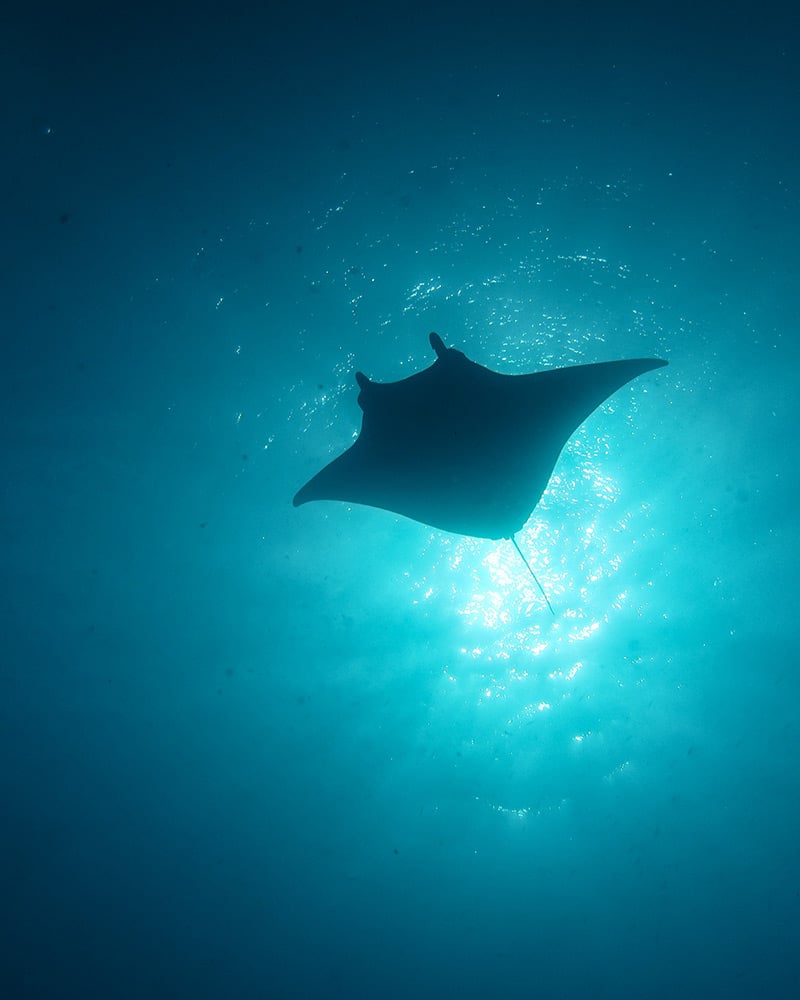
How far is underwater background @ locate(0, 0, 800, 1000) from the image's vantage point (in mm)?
5875

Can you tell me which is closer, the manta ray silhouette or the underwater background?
the manta ray silhouette

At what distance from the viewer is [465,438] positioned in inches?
229

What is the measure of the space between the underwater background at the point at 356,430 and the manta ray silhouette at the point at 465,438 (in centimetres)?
148

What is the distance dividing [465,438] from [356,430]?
201cm

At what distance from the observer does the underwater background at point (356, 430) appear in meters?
5.88

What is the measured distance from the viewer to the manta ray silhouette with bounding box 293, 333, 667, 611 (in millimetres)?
5566

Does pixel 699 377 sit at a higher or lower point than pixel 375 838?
higher

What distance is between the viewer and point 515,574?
9414 mm

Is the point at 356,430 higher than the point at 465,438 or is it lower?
higher

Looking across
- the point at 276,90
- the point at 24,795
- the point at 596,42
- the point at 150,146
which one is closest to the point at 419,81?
the point at 276,90

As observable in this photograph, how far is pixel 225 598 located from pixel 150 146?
648 cm

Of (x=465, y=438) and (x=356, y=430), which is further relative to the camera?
(x=356, y=430)

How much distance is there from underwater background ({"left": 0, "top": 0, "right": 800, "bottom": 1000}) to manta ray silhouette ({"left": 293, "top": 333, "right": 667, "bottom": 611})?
58.4 inches

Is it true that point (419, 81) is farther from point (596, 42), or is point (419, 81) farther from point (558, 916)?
point (558, 916)
